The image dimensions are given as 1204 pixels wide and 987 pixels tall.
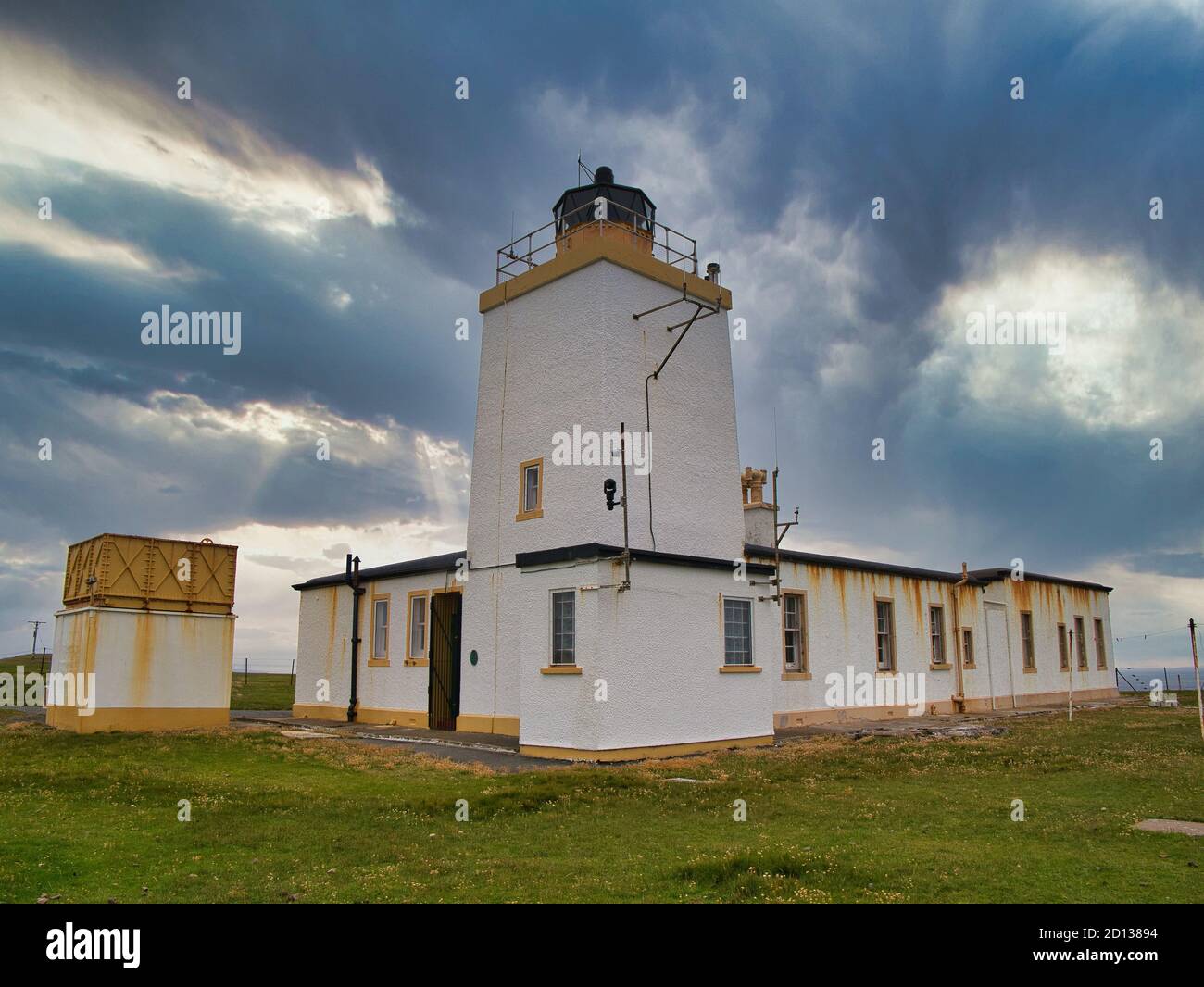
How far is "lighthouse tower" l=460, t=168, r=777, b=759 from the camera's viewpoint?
16250 mm

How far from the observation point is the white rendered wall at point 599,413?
749 inches

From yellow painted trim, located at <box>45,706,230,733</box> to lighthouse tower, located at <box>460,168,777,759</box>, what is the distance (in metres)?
6.71

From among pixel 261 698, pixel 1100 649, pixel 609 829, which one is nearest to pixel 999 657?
pixel 1100 649

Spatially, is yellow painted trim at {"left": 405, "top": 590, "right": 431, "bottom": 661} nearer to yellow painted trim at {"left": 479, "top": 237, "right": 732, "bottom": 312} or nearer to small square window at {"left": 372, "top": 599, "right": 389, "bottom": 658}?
small square window at {"left": 372, "top": 599, "right": 389, "bottom": 658}

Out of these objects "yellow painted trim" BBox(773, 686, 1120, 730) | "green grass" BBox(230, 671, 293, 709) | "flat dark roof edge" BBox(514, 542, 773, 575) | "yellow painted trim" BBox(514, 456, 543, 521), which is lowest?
"green grass" BBox(230, 671, 293, 709)

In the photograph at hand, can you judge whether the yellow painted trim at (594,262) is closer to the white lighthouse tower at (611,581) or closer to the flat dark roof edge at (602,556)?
the white lighthouse tower at (611,581)

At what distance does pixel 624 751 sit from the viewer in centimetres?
1575

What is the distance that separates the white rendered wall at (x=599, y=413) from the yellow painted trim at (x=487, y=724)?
3381mm

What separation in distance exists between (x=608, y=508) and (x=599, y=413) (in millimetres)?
2072

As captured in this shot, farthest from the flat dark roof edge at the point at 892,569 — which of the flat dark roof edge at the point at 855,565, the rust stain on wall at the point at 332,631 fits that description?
the rust stain on wall at the point at 332,631

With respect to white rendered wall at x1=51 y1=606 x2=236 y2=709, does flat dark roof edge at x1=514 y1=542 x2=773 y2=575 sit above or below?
above

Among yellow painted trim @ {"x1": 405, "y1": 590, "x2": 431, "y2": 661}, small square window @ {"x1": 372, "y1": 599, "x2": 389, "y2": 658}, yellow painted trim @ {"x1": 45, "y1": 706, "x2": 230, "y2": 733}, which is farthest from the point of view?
small square window @ {"x1": 372, "y1": 599, "x2": 389, "y2": 658}

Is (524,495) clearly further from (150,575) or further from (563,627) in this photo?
(150,575)

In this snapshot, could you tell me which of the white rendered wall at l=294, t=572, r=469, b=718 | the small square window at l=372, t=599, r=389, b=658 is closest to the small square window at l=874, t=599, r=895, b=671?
the white rendered wall at l=294, t=572, r=469, b=718
